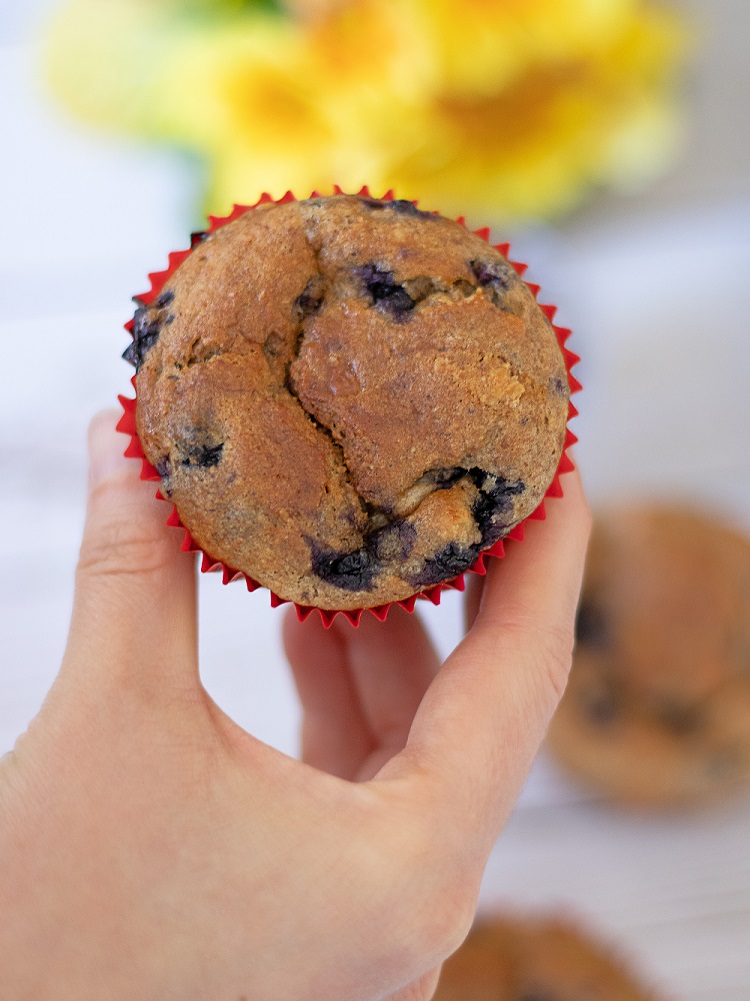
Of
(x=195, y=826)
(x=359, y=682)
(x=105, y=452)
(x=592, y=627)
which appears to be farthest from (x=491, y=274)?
(x=592, y=627)

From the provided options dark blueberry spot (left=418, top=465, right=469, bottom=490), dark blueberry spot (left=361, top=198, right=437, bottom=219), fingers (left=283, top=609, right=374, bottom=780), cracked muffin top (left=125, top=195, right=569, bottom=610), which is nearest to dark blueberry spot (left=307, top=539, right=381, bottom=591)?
cracked muffin top (left=125, top=195, right=569, bottom=610)

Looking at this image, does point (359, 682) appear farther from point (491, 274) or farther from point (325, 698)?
point (491, 274)

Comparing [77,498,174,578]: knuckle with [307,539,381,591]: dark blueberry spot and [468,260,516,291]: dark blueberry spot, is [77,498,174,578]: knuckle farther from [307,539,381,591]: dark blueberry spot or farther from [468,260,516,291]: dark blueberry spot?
[468,260,516,291]: dark blueberry spot

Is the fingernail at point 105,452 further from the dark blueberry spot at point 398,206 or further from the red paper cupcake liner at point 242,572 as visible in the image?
the dark blueberry spot at point 398,206

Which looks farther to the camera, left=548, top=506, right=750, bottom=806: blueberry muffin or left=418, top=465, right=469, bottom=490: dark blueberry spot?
left=548, top=506, right=750, bottom=806: blueberry muffin

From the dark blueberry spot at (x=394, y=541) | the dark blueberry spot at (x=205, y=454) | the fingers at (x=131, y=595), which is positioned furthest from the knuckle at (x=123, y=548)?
the dark blueberry spot at (x=394, y=541)

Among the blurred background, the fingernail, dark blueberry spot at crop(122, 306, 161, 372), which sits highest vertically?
the blurred background

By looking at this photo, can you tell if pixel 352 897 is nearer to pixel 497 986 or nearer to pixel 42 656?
pixel 497 986
